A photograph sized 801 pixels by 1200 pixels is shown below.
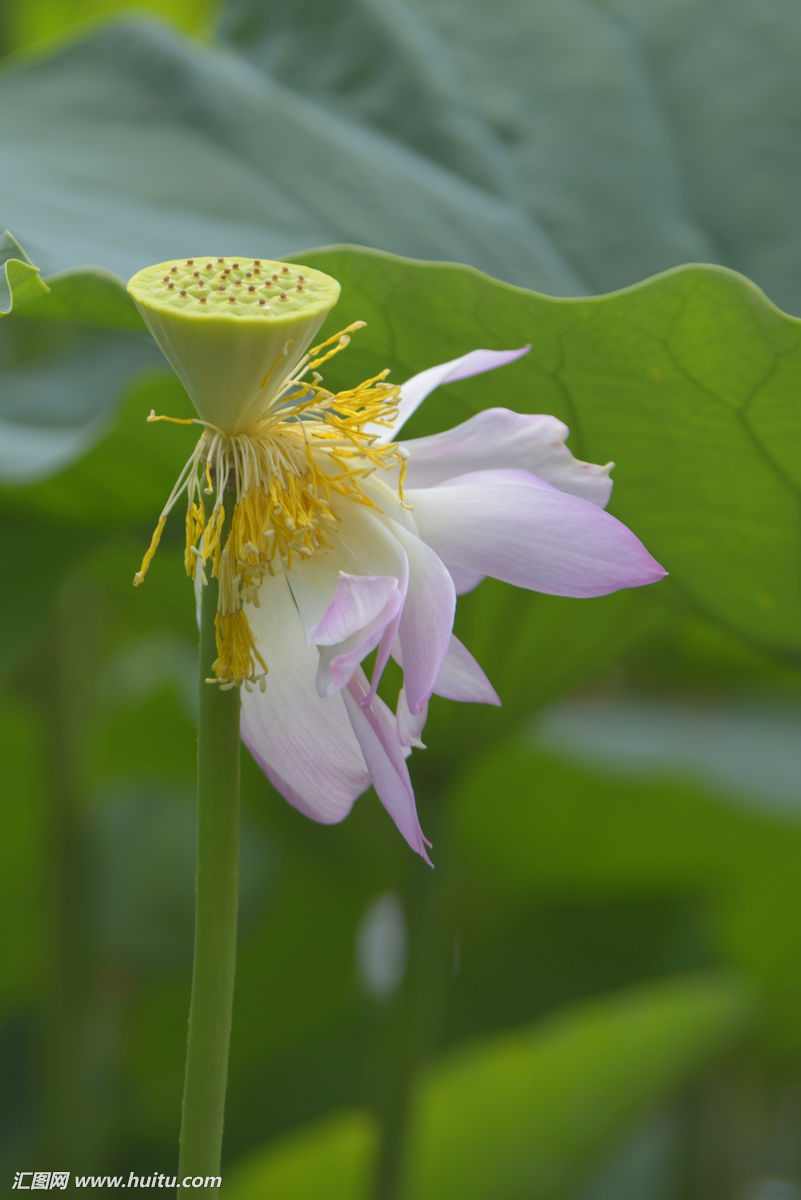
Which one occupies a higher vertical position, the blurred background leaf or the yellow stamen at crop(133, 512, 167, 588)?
the yellow stamen at crop(133, 512, 167, 588)

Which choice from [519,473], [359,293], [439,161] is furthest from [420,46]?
[519,473]

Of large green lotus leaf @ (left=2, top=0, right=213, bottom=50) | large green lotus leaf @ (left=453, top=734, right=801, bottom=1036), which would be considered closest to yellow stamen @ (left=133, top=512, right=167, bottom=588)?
large green lotus leaf @ (left=453, top=734, right=801, bottom=1036)

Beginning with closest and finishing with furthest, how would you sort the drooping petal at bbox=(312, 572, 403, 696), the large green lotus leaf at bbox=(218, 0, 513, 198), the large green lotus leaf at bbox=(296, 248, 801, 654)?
the drooping petal at bbox=(312, 572, 403, 696)
the large green lotus leaf at bbox=(296, 248, 801, 654)
the large green lotus leaf at bbox=(218, 0, 513, 198)

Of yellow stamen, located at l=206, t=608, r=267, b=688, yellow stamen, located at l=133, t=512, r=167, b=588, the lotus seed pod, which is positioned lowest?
yellow stamen, located at l=206, t=608, r=267, b=688

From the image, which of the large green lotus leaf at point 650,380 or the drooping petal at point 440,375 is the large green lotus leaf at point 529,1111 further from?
the drooping petal at point 440,375

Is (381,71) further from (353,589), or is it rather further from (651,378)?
(353,589)

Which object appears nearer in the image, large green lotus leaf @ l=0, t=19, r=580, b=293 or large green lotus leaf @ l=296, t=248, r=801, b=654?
large green lotus leaf @ l=296, t=248, r=801, b=654

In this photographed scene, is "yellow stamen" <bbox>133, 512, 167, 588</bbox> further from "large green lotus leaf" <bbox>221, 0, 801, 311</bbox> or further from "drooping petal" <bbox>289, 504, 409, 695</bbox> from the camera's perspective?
"large green lotus leaf" <bbox>221, 0, 801, 311</bbox>
